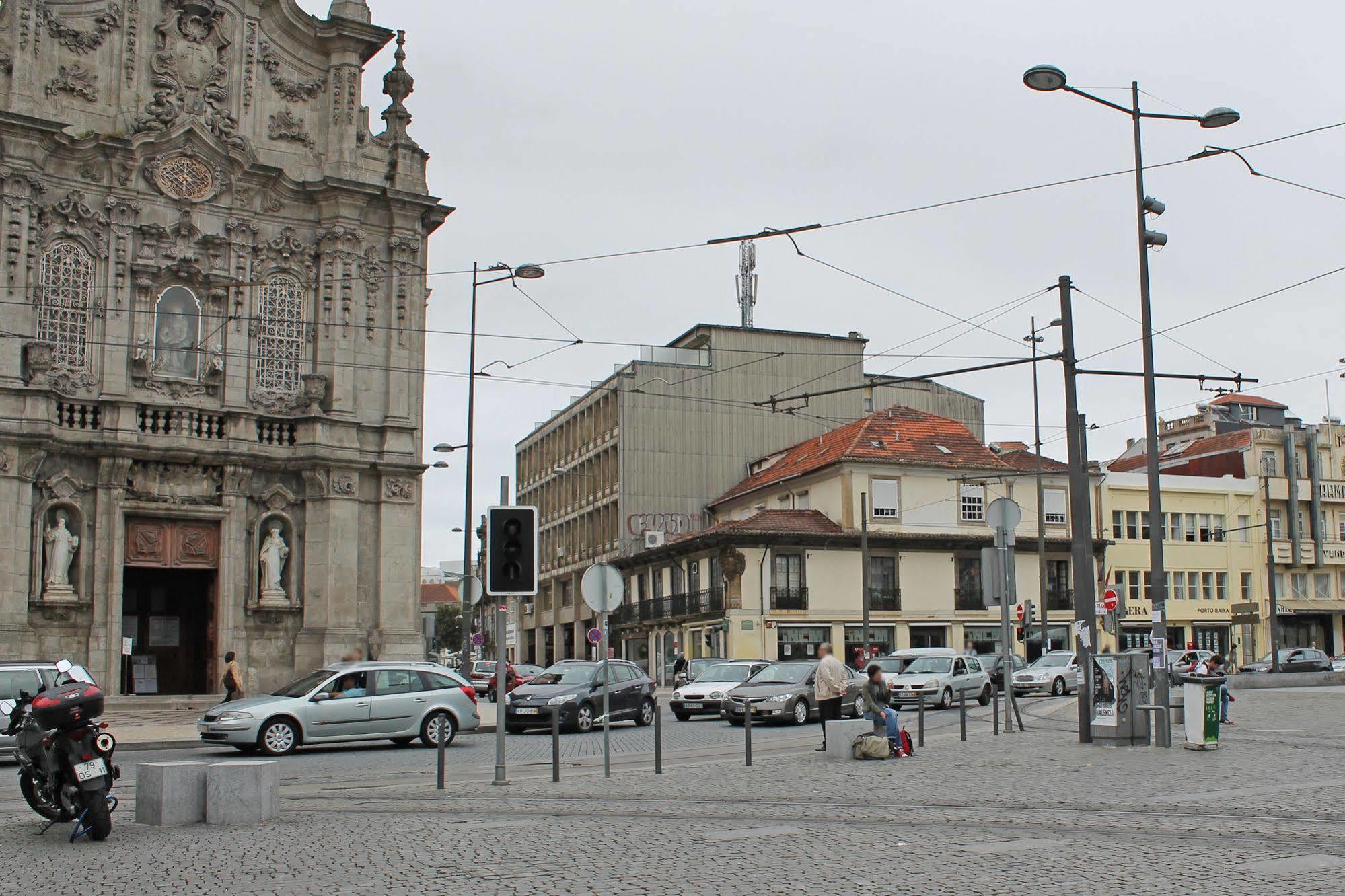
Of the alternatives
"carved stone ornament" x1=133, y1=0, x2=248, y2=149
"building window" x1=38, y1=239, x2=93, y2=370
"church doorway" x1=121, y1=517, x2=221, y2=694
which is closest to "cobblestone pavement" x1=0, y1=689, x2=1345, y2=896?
"church doorway" x1=121, y1=517, x2=221, y2=694

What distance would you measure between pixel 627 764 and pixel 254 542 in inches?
665

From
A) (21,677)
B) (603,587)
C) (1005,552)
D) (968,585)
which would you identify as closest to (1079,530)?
(1005,552)

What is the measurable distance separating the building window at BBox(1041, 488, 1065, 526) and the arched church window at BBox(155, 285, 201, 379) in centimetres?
3904

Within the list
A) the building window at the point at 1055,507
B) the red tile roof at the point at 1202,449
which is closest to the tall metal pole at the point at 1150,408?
the building window at the point at 1055,507

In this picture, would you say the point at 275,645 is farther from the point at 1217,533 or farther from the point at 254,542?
the point at 1217,533

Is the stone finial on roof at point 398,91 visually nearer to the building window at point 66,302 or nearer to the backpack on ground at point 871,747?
the building window at point 66,302

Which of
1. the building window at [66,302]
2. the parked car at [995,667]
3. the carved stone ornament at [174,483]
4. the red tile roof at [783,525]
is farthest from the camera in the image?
the red tile roof at [783,525]

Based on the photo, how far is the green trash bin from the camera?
18.6 meters

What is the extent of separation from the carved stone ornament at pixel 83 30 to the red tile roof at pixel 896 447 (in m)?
32.4

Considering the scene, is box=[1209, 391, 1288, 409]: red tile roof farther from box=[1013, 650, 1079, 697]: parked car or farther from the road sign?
the road sign

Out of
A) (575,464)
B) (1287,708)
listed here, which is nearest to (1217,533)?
(575,464)

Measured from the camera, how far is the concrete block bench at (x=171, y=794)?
11.9m

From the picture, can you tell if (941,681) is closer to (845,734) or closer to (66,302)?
(845,734)

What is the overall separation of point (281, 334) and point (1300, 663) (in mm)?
39248
